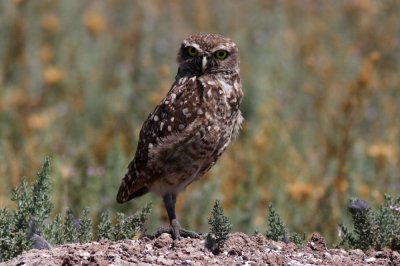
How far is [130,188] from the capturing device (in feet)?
17.3

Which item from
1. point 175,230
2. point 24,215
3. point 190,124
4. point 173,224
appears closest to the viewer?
point 24,215

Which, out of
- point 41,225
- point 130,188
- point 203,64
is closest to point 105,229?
point 41,225

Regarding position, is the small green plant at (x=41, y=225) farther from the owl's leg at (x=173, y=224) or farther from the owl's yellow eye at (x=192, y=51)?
the owl's yellow eye at (x=192, y=51)

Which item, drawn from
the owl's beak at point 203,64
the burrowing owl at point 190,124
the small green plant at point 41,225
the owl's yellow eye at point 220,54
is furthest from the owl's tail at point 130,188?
the owl's yellow eye at point 220,54

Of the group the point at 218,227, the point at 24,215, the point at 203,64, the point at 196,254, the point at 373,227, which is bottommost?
the point at 196,254

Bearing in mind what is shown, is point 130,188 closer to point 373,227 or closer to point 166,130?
point 166,130

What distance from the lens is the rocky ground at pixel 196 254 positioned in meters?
3.86

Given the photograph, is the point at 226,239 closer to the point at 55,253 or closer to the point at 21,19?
the point at 55,253

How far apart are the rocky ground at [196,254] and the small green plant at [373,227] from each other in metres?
0.17

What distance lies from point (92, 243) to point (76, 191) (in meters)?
2.28

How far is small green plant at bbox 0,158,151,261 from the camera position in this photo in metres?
4.31

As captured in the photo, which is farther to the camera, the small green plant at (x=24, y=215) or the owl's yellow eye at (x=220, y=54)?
the owl's yellow eye at (x=220, y=54)

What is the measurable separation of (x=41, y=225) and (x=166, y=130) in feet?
3.08

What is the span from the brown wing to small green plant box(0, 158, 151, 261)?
486 millimetres
